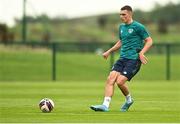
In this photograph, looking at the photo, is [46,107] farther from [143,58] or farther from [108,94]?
[143,58]

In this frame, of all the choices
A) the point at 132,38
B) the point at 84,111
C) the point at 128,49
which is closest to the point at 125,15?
the point at 132,38

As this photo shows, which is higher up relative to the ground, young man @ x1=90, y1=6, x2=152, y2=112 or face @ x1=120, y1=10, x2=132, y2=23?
face @ x1=120, y1=10, x2=132, y2=23

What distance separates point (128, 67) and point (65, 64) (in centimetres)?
2986

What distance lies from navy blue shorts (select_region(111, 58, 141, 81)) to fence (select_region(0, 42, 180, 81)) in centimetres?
2345

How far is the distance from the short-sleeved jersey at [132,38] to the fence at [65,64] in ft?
77.1

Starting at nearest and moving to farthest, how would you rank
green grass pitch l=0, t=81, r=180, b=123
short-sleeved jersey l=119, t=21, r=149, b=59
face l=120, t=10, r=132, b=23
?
green grass pitch l=0, t=81, r=180, b=123
face l=120, t=10, r=132, b=23
short-sleeved jersey l=119, t=21, r=149, b=59

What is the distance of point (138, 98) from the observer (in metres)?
25.3

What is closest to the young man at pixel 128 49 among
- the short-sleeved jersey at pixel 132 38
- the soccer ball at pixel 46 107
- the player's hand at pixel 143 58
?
the short-sleeved jersey at pixel 132 38

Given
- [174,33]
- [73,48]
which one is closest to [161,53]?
[73,48]

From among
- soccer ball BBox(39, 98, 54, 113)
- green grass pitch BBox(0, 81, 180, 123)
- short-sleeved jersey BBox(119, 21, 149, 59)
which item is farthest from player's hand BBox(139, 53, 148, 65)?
soccer ball BBox(39, 98, 54, 113)

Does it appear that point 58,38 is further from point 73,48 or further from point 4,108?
point 4,108

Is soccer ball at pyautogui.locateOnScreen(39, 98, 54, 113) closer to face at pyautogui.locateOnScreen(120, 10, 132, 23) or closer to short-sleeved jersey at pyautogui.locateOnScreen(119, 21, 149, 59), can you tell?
short-sleeved jersey at pyautogui.locateOnScreen(119, 21, 149, 59)

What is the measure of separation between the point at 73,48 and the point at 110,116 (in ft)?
128

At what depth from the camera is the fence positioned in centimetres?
4538
